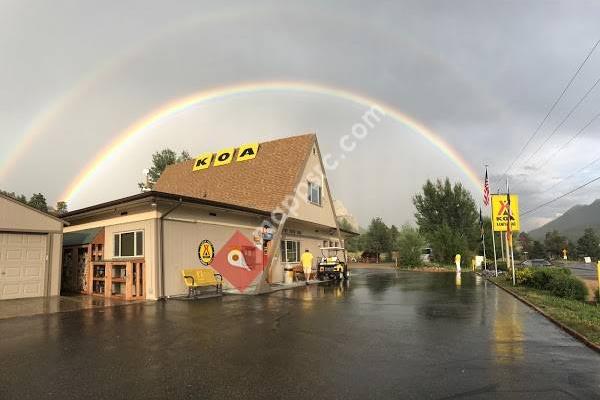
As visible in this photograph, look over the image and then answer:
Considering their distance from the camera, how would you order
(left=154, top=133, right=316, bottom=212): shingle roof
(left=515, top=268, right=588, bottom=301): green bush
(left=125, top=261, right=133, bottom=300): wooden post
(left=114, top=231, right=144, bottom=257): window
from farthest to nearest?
(left=154, top=133, right=316, bottom=212): shingle roof < (left=515, top=268, right=588, bottom=301): green bush < (left=114, top=231, right=144, bottom=257): window < (left=125, top=261, right=133, bottom=300): wooden post

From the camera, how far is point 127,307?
13812 mm

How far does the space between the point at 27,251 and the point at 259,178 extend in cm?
1359

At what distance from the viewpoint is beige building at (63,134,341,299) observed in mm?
16156

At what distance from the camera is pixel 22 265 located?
53.7 feet

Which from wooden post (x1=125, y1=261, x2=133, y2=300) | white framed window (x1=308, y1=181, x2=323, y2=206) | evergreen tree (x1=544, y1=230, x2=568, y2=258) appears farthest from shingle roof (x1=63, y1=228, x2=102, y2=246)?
evergreen tree (x1=544, y1=230, x2=568, y2=258)

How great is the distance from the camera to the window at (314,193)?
94.9 ft

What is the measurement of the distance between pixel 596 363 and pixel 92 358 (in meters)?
8.21

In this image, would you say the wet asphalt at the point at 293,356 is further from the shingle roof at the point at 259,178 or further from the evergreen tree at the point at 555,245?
the evergreen tree at the point at 555,245

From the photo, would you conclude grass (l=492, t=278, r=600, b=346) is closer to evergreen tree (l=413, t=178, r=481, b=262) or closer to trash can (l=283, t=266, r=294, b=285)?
trash can (l=283, t=266, r=294, b=285)

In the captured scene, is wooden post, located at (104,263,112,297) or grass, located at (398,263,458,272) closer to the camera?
wooden post, located at (104,263,112,297)

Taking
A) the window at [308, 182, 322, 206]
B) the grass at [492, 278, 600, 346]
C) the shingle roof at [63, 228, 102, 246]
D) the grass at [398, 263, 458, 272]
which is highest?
the window at [308, 182, 322, 206]

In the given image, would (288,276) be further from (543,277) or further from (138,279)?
(543,277)

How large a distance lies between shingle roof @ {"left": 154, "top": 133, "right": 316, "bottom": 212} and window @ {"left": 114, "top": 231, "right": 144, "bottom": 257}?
840 centimetres

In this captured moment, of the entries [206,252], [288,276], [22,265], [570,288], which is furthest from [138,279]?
[570,288]
